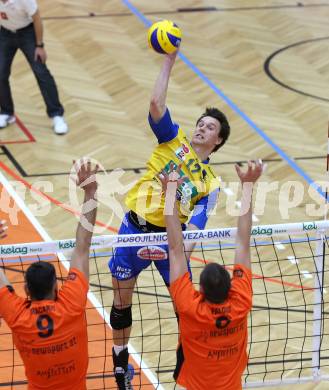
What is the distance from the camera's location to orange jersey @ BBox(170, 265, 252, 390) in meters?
6.16

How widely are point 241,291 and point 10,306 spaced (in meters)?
1.51

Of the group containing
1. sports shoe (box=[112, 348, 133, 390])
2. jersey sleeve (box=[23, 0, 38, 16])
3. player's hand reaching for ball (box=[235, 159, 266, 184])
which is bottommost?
sports shoe (box=[112, 348, 133, 390])

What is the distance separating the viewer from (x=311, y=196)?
464 inches

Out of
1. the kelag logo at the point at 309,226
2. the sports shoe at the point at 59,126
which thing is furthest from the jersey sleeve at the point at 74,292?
the sports shoe at the point at 59,126

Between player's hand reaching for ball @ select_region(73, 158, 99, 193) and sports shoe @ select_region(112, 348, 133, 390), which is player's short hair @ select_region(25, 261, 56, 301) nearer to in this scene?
player's hand reaching for ball @ select_region(73, 158, 99, 193)

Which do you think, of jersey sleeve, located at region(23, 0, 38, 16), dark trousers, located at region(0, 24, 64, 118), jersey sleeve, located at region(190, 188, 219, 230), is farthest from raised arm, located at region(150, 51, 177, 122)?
dark trousers, located at region(0, 24, 64, 118)

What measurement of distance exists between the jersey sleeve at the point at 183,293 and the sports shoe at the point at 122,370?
2.03m

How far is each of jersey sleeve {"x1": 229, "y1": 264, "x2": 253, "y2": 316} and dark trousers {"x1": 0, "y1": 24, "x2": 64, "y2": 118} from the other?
23.1ft

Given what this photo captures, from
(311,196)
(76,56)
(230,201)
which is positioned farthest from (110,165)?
(76,56)

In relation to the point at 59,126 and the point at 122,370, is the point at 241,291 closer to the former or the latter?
the point at 122,370

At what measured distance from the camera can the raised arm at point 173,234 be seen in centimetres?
643

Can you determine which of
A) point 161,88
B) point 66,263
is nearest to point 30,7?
point 66,263

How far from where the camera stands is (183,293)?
20.5 feet

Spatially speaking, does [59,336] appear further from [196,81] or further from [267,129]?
[196,81]
